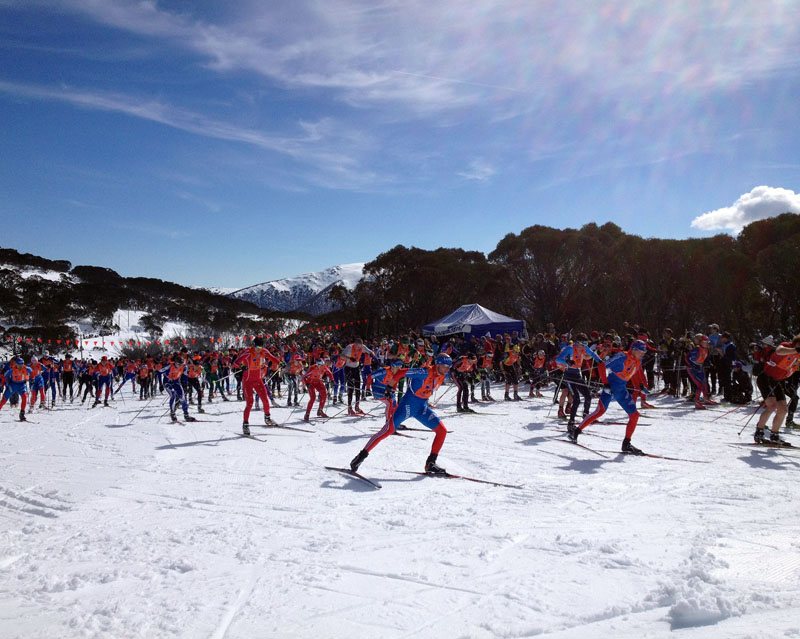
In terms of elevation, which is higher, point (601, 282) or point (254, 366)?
point (601, 282)

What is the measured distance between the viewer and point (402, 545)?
14.9 ft

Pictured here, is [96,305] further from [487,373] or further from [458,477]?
[458,477]

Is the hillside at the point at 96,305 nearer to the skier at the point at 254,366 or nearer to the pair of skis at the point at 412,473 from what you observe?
the skier at the point at 254,366

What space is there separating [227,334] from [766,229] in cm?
7674

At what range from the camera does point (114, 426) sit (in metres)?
12.8

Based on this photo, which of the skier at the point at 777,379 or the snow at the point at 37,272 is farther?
the snow at the point at 37,272

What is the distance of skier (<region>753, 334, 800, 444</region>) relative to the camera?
796 centimetres

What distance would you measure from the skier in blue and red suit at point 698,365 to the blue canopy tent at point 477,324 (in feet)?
42.6

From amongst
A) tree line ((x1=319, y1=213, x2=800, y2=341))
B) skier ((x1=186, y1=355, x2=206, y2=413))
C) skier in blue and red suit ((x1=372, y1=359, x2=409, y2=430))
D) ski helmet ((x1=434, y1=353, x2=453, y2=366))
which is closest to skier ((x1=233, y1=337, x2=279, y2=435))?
skier in blue and red suit ((x1=372, y1=359, x2=409, y2=430))

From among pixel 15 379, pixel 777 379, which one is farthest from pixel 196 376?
pixel 777 379

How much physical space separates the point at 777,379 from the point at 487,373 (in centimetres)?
879

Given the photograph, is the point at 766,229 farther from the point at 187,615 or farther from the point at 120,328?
the point at 120,328

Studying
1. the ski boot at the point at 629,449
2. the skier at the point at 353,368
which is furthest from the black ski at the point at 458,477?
the skier at the point at 353,368

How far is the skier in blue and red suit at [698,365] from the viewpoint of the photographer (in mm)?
12906
